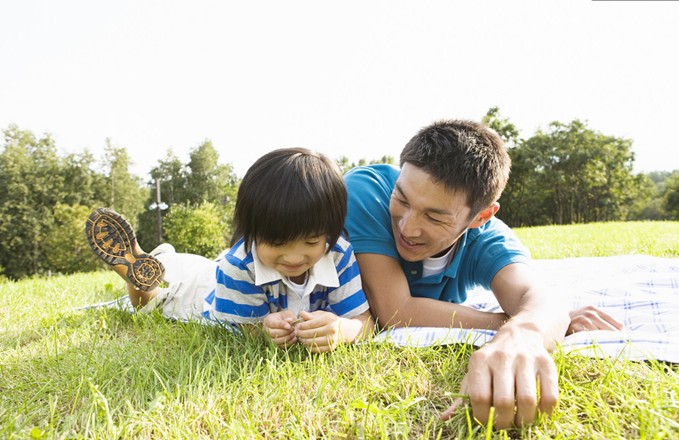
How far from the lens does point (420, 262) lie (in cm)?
277

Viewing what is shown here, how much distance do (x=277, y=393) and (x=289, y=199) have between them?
2.72ft

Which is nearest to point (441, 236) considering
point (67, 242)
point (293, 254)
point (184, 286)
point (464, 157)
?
point (464, 157)

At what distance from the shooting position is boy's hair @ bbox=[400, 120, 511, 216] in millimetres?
2441

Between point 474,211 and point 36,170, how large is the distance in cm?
4186

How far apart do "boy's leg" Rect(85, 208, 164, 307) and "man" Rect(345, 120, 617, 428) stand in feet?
5.11

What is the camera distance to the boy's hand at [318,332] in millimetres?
1988

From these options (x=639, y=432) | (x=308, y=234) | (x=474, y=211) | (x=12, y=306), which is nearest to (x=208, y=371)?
(x=308, y=234)

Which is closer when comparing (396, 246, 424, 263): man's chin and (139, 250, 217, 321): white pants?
(396, 246, 424, 263): man's chin

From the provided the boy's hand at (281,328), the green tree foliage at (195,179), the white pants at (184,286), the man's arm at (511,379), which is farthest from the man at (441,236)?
the green tree foliage at (195,179)

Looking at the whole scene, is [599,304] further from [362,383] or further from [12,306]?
[12,306]

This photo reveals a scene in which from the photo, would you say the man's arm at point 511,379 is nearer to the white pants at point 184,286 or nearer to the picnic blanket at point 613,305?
the picnic blanket at point 613,305

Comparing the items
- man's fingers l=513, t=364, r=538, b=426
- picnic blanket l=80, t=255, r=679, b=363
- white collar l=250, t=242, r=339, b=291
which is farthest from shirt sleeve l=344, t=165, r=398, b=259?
man's fingers l=513, t=364, r=538, b=426

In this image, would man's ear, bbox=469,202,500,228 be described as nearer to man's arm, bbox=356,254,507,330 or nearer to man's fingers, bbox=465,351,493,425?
man's arm, bbox=356,254,507,330

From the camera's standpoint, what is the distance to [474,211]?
257 centimetres
